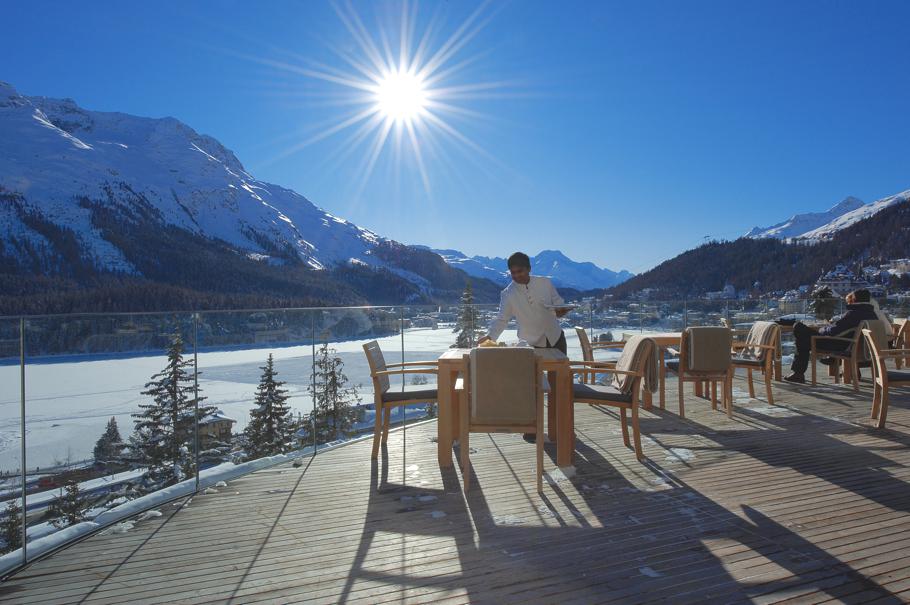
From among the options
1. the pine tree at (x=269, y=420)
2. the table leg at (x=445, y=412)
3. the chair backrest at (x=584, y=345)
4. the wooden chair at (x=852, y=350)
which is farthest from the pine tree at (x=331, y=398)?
the wooden chair at (x=852, y=350)

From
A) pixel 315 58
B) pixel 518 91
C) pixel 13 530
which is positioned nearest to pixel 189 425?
pixel 13 530

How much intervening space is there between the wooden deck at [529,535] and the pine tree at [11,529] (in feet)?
0.47

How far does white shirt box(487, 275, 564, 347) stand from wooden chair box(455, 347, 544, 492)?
1.06m

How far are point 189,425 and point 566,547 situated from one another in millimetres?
2331

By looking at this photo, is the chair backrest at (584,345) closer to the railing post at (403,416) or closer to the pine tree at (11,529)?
the railing post at (403,416)

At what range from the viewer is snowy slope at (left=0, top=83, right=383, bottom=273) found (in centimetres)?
10788

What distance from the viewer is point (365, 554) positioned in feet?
7.43

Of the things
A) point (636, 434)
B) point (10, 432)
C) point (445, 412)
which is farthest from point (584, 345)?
point (10, 432)

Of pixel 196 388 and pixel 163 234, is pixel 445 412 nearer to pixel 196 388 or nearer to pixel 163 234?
pixel 196 388

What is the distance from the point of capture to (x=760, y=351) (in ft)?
18.1

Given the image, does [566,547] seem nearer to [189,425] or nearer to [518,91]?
[189,425]

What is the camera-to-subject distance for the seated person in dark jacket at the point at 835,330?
555 cm

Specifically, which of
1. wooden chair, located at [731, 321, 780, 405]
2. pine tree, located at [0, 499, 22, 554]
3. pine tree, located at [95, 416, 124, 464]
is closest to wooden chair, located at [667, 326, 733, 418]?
wooden chair, located at [731, 321, 780, 405]

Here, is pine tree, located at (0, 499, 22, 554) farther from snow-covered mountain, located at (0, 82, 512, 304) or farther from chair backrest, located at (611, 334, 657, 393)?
snow-covered mountain, located at (0, 82, 512, 304)
